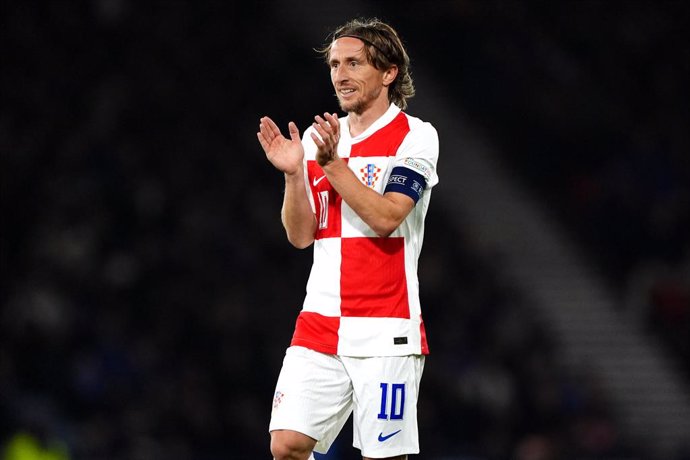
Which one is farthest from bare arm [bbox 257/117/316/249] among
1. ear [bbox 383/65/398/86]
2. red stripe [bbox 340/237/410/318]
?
ear [bbox 383/65/398/86]

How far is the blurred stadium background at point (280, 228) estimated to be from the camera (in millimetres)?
10516

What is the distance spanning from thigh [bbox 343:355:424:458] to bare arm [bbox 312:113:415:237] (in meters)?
0.56

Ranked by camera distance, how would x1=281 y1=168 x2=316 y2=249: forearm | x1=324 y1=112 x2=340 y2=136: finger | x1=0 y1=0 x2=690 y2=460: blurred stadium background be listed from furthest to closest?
x1=0 y1=0 x2=690 y2=460: blurred stadium background → x1=281 y1=168 x2=316 y2=249: forearm → x1=324 y1=112 x2=340 y2=136: finger

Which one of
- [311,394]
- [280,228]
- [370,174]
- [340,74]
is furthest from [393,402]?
[280,228]

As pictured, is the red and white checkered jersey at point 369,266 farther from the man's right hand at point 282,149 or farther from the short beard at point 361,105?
the man's right hand at point 282,149

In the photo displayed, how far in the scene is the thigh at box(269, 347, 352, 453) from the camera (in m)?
4.77

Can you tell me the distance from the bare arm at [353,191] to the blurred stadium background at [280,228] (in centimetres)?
553

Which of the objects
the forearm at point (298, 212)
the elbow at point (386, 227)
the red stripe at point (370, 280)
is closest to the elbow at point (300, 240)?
the forearm at point (298, 212)

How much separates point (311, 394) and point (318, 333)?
10.0 inches

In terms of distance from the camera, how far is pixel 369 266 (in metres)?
4.85

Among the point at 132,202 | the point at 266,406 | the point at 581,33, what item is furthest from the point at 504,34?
the point at 266,406

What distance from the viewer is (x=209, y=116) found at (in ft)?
44.3

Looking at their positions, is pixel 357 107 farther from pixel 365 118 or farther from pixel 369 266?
pixel 369 266

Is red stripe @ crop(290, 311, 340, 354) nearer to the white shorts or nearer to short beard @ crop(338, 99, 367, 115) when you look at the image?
the white shorts
